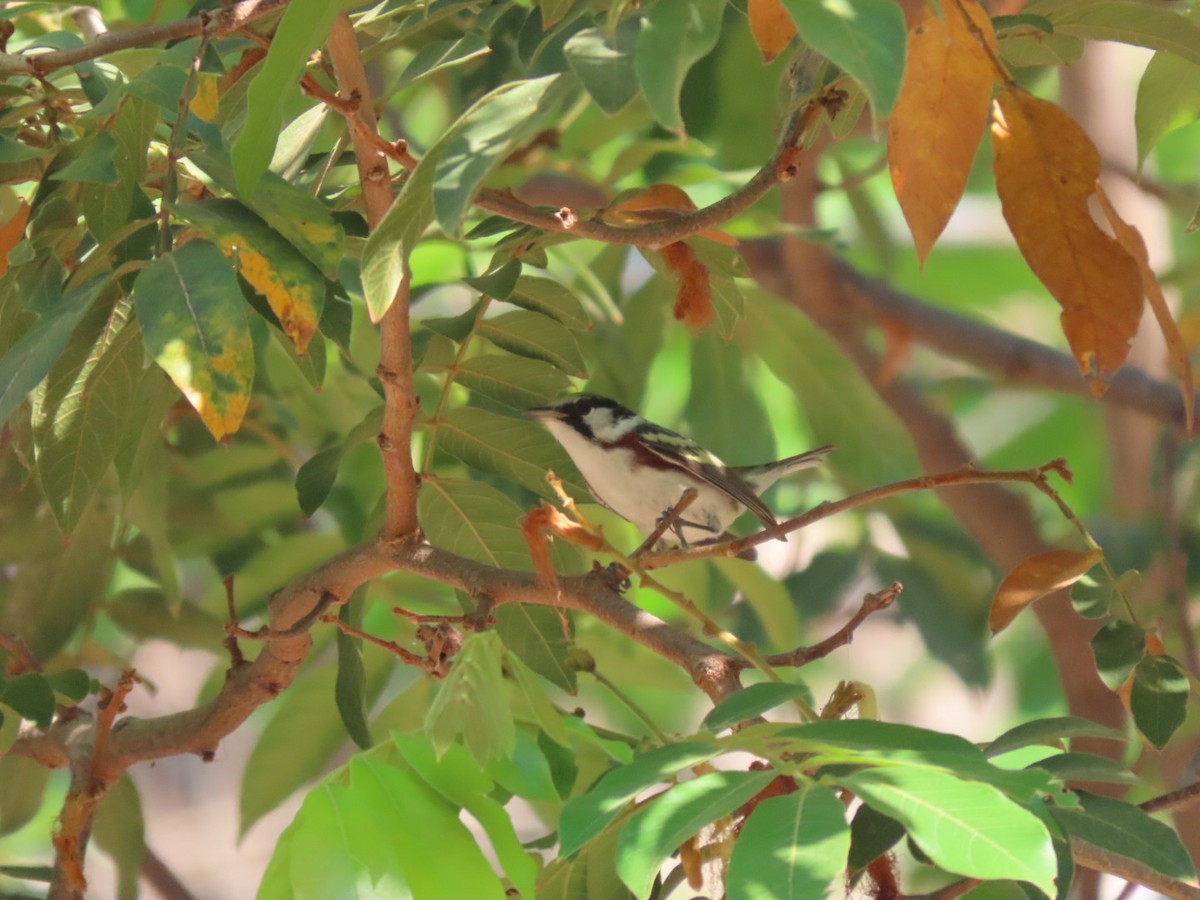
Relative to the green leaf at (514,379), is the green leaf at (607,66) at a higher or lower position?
higher

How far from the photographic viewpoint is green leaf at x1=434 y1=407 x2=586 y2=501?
188cm

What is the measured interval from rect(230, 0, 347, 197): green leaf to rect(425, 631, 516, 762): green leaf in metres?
0.52

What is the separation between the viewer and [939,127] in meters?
1.25

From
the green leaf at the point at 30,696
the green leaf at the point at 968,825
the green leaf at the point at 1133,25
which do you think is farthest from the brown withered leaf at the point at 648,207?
the green leaf at the point at 30,696

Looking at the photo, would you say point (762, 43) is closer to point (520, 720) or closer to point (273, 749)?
point (520, 720)

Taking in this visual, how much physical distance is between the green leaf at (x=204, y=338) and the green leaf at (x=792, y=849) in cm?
58

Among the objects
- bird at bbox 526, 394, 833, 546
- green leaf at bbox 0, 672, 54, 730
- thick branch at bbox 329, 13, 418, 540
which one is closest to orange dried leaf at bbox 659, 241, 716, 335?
thick branch at bbox 329, 13, 418, 540

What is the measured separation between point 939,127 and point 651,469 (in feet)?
6.07

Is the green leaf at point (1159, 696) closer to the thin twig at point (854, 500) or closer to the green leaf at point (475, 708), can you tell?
the thin twig at point (854, 500)

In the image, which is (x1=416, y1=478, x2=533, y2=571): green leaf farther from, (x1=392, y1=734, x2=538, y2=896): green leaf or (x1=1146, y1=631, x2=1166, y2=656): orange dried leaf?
(x1=1146, y1=631, x2=1166, y2=656): orange dried leaf

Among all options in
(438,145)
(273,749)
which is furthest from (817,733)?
(273,749)

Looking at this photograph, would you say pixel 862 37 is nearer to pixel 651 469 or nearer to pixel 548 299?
pixel 548 299

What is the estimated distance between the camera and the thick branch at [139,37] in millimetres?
1448

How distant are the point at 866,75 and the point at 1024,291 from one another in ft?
15.4
